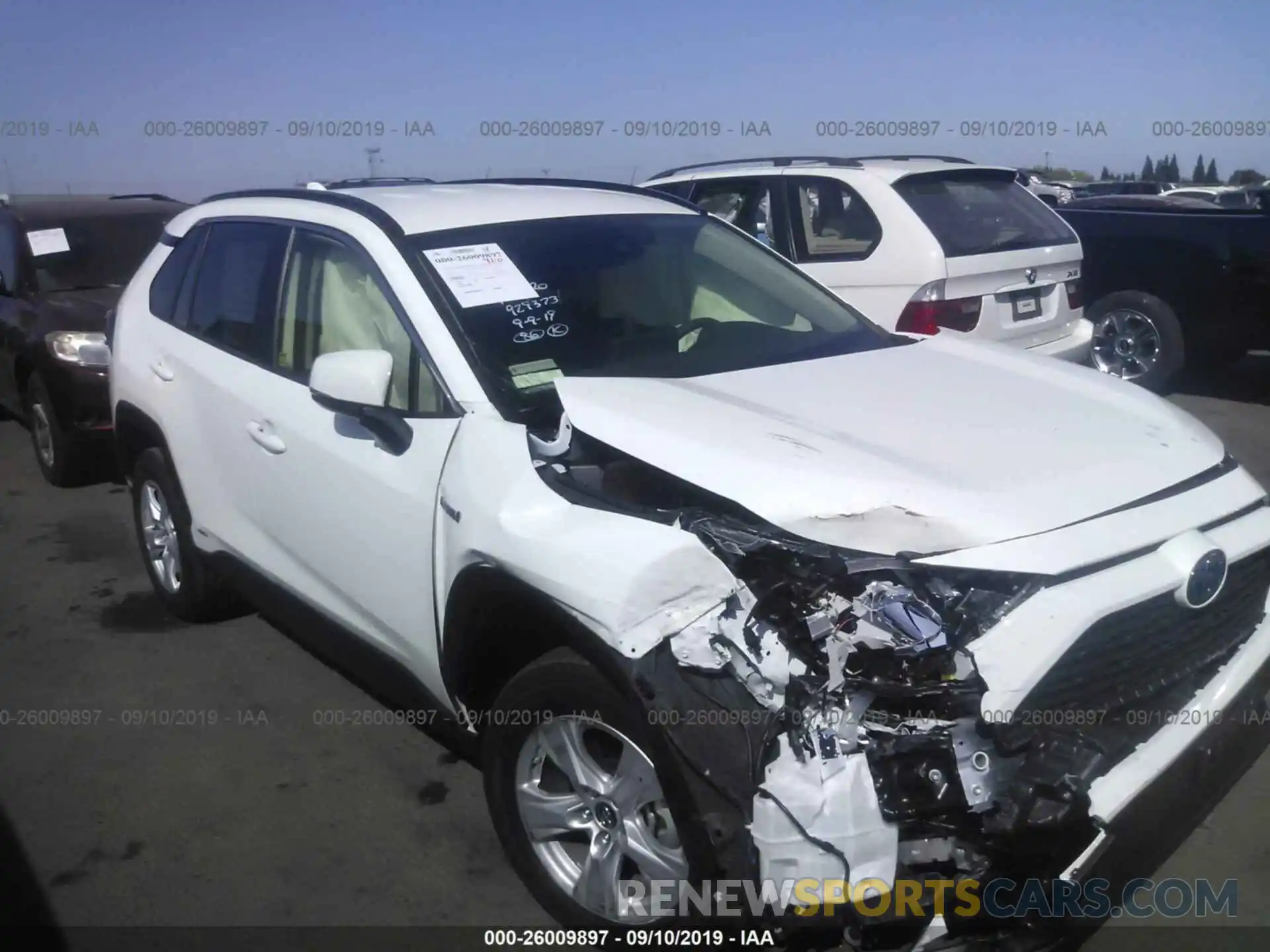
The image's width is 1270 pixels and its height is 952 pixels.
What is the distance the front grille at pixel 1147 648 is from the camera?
2.32m

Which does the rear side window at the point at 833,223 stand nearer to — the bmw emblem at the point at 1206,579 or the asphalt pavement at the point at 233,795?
the asphalt pavement at the point at 233,795

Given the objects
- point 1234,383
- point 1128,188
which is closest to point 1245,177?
point 1128,188

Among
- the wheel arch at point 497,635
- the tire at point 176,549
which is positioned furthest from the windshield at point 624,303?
the tire at point 176,549

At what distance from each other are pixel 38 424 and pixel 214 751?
413cm

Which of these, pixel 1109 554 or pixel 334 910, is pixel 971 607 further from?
pixel 334 910

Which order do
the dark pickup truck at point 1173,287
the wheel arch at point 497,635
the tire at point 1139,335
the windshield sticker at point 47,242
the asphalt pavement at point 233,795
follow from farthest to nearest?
1. the tire at point 1139,335
2. the dark pickup truck at point 1173,287
3. the windshield sticker at point 47,242
4. the asphalt pavement at point 233,795
5. the wheel arch at point 497,635

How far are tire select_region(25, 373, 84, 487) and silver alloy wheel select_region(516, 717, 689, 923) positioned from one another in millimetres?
5085

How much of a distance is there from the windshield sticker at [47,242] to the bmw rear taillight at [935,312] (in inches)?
214

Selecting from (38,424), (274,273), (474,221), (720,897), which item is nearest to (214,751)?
(274,273)

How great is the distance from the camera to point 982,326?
6.53m

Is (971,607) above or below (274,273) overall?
below

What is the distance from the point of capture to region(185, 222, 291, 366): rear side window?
3988 millimetres

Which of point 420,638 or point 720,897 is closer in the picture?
point 720,897

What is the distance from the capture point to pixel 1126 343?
29.2ft
